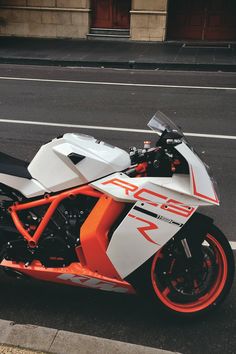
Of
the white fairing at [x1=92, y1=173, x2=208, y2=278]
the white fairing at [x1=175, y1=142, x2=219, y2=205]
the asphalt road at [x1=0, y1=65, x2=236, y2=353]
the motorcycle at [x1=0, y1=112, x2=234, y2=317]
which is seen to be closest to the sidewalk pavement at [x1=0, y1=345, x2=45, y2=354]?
the asphalt road at [x1=0, y1=65, x2=236, y2=353]

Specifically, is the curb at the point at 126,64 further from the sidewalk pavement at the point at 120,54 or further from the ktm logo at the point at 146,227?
the ktm logo at the point at 146,227

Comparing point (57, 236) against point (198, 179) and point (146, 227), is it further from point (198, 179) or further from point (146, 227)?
point (198, 179)

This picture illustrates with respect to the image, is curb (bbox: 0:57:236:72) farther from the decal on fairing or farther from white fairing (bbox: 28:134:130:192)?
the decal on fairing

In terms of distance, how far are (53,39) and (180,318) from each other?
17.5m

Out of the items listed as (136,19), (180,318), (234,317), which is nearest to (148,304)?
(180,318)

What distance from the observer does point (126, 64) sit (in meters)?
14.2

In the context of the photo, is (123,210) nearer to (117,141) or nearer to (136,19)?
(117,141)

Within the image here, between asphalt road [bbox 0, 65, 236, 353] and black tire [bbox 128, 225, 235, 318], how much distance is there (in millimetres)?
150

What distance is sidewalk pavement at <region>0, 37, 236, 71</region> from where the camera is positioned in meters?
14.1

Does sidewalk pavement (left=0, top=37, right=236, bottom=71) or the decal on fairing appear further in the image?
sidewalk pavement (left=0, top=37, right=236, bottom=71)

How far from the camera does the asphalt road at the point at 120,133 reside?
3.20m

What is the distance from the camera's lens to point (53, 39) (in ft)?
62.4

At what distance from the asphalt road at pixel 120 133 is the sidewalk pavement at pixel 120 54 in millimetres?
754

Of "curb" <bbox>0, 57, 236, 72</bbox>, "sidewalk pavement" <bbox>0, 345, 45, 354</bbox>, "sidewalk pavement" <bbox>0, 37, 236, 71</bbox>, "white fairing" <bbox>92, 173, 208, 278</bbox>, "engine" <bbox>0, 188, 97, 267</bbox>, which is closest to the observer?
"sidewalk pavement" <bbox>0, 345, 45, 354</bbox>
